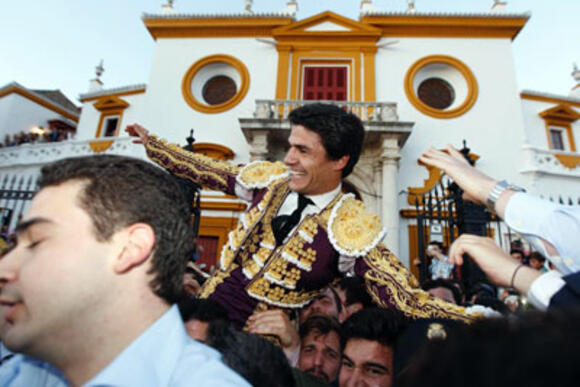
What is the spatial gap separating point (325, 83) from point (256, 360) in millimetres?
11905

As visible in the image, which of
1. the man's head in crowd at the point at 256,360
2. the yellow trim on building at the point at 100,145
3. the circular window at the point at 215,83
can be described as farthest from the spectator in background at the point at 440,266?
the yellow trim on building at the point at 100,145

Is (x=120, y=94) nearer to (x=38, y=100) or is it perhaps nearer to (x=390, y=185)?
(x=38, y=100)

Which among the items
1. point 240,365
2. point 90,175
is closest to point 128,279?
point 90,175

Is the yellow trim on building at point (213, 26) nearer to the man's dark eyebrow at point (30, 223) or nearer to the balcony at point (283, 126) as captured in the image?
the balcony at point (283, 126)

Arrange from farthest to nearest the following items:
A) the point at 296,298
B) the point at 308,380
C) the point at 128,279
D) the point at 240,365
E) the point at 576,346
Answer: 1. the point at 296,298
2. the point at 308,380
3. the point at 240,365
4. the point at 128,279
5. the point at 576,346

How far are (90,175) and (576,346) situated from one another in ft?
3.66

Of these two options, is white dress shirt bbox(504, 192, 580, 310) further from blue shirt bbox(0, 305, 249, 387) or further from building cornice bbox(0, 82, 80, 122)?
building cornice bbox(0, 82, 80, 122)

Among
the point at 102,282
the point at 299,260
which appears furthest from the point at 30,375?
the point at 299,260

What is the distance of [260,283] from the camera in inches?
79.4

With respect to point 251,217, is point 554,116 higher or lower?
higher

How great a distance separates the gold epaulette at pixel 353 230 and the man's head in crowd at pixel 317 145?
0.23 meters

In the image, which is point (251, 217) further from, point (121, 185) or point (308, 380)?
point (121, 185)

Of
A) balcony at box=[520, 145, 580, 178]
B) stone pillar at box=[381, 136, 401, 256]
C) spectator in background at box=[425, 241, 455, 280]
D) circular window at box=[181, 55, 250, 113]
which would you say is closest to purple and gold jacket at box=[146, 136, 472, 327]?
spectator in background at box=[425, 241, 455, 280]

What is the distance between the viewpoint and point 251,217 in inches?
84.9
